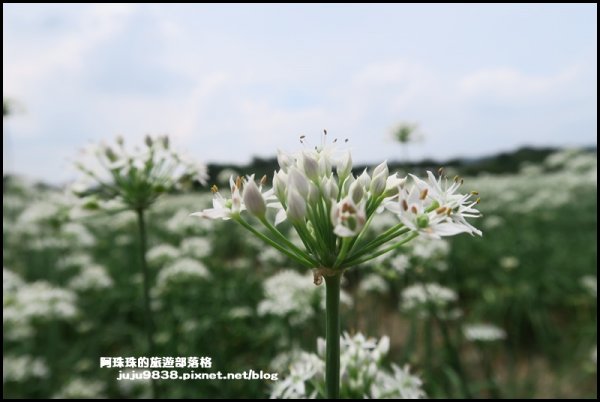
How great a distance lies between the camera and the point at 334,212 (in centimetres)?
119

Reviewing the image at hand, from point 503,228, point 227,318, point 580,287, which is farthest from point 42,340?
point 503,228

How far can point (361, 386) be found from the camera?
68.1 inches

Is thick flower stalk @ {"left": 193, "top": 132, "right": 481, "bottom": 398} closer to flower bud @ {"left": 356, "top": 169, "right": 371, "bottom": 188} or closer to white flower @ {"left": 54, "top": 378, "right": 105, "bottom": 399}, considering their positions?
flower bud @ {"left": 356, "top": 169, "right": 371, "bottom": 188}

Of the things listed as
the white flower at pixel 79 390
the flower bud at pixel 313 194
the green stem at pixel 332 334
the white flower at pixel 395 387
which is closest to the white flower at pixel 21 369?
the white flower at pixel 79 390

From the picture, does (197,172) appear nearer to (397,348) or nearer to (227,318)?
(227,318)

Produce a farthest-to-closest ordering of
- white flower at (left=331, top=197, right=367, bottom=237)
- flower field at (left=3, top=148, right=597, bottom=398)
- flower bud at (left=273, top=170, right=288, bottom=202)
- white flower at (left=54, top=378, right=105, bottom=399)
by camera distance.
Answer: white flower at (left=54, top=378, right=105, bottom=399) → flower field at (left=3, top=148, right=597, bottom=398) → flower bud at (left=273, top=170, right=288, bottom=202) → white flower at (left=331, top=197, right=367, bottom=237)

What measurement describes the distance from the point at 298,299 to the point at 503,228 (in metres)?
7.05

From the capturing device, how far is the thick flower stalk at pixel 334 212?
4.07 feet

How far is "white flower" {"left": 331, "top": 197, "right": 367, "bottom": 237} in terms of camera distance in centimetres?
117

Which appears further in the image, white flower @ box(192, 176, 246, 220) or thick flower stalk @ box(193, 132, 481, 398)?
white flower @ box(192, 176, 246, 220)

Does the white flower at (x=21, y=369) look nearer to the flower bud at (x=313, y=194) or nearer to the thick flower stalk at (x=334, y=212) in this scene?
the thick flower stalk at (x=334, y=212)

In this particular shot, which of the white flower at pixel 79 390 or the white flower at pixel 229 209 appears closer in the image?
the white flower at pixel 229 209

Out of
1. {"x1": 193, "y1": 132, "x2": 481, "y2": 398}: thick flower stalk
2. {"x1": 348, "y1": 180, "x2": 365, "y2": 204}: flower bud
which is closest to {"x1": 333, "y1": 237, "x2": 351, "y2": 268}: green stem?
{"x1": 193, "y1": 132, "x2": 481, "y2": 398}: thick flower stalk

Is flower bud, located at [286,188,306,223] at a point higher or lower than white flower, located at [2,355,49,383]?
higher
